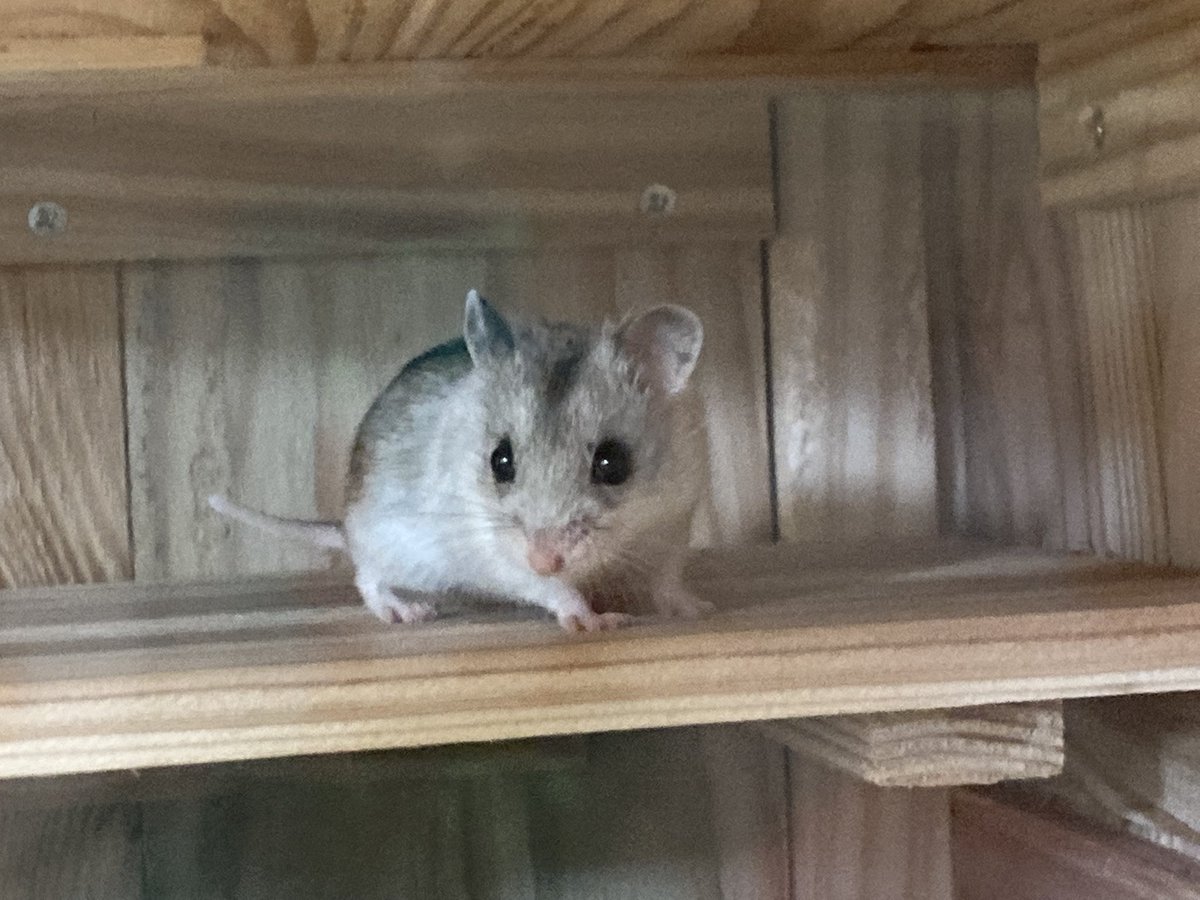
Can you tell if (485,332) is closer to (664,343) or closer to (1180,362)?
(664,343)

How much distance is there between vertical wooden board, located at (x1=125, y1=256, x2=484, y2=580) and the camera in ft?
4.51

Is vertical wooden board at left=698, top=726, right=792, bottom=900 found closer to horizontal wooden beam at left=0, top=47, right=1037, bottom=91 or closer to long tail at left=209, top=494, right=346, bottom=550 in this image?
long tail at left=209, top=494, right=346, bottom=550

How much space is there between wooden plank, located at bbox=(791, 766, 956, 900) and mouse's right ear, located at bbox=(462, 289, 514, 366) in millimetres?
538

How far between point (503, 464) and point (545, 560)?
0.11 metres

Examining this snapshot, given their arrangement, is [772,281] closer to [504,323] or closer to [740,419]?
[740,419]

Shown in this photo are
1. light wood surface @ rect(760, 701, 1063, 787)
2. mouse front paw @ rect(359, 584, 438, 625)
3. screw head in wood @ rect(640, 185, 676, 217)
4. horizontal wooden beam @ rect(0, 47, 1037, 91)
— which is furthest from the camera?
screw head in wood @ rect(640, 185, 676, 217)

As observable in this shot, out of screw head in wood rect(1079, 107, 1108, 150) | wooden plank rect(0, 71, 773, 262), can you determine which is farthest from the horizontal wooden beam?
screw head in wood rect(1079, 107, 1108, 150)

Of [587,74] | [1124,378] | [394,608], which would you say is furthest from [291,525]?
[1124,378]

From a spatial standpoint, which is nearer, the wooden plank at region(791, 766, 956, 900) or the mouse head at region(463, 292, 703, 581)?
the mouse head at region(463, 292, 703, 581)

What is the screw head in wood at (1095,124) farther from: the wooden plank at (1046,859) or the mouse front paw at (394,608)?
the mouse front paw at (394,608)

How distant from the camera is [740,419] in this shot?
1.45 metres

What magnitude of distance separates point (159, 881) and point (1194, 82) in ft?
3.55

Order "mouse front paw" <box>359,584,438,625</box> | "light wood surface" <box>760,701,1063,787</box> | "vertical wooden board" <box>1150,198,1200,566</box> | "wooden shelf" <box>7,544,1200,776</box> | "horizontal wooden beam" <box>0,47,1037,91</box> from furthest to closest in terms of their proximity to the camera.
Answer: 1. "horizontal wooden beam" <box>0,47,1037,91</box>
2. "vertical wooden board" <box>1150,198,1200,566</box>
3. "mouse front paw" <box>359,584,438,625</box>
4. "light wood surface" <box>760,701,1063,787</box>
5. "wooden shelf" <box>7,544,1200,776</box>

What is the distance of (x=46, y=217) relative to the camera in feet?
4.27
